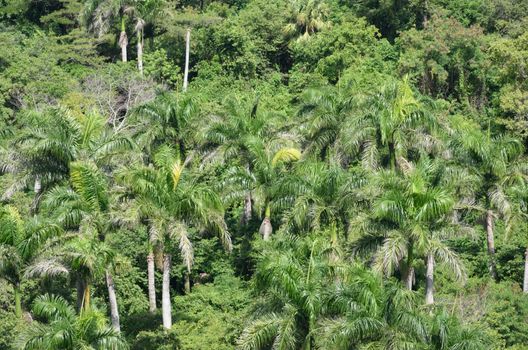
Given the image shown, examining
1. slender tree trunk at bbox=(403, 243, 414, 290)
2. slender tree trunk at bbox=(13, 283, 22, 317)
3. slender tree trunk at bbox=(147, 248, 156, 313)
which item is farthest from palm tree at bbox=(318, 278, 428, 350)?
slender tree trunk at bbox=(13, 283, 22, 317)

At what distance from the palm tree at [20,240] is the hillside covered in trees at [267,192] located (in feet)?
0.15

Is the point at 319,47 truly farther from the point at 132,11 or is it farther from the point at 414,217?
the point at 414,217

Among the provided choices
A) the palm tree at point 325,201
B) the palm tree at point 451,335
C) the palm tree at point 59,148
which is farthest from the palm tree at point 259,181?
the palm tree at point 451,335

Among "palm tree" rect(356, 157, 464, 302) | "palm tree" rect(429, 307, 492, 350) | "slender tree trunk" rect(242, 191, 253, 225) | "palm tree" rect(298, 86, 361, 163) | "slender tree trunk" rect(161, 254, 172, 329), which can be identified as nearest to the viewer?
"palm tree" rect(429, 307, 492, 350)

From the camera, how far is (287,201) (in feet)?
95.3

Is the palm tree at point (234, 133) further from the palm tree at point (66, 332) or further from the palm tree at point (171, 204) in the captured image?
the palm tree at point (66, 332)

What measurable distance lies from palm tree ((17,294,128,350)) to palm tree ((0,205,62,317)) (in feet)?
8.93

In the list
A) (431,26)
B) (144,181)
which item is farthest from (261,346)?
(431,26)

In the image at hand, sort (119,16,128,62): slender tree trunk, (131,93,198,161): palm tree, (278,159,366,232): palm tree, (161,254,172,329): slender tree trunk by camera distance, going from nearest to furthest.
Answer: (161,254,172,329): slender tree trunk → (278,159,366,232): palm tree → (131,93,198,161): palm tree → (119,16,128,62): slender tree trunk

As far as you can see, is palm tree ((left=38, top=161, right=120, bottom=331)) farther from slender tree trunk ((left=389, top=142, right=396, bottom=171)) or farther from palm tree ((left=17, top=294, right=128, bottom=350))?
slender tree trunk ((left=389, top=142, right=396, bottom=171))

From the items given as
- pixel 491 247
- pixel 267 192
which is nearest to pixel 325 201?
pixel 267 192

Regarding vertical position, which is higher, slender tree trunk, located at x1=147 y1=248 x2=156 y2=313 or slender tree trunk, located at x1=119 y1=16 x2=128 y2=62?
slender tree trunk, located at x1=119 y1=16 x2=128 y2=62

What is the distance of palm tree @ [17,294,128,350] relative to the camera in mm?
19891

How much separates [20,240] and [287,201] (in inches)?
344
